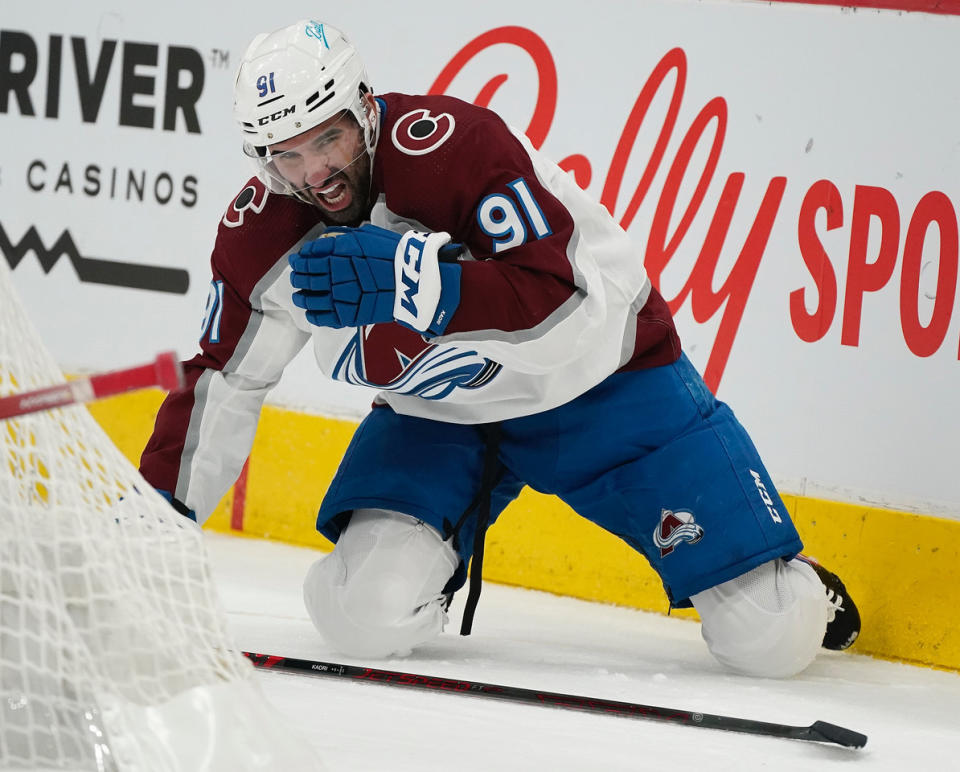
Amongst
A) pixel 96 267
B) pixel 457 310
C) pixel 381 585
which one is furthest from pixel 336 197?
pixel 96 267

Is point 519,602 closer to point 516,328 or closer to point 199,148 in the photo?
point 516,328

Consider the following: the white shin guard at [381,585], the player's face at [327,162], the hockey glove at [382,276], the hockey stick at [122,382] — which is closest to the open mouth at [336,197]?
the player's face at [327,162]

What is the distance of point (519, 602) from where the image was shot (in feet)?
8.97

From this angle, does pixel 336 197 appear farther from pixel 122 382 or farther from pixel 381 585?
pixel 122 382

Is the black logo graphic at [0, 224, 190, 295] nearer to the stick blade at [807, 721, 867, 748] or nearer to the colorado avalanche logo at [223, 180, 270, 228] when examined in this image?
the colorado avalanche logo at [223, 180, 270, 228]

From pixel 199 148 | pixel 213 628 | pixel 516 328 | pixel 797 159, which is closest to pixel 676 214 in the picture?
pixel 797 159

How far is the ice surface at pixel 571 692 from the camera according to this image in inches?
62.5

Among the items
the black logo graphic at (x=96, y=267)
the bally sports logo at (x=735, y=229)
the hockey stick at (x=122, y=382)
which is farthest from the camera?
the black logo graphic at (x=96, y=267)

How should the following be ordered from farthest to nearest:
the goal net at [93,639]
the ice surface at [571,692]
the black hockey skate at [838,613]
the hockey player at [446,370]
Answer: the black hockey skate at [838,613]
the hockey player at [446,370]
the ice surface at [571,692]
the goal net at [93,639]

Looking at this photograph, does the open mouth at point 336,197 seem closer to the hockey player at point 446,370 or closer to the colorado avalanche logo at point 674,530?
the hockey player at point 446,370

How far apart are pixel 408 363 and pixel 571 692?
56 cm

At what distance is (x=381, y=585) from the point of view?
2.12 m

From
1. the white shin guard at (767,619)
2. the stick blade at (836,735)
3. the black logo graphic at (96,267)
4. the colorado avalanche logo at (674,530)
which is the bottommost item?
the stick blade at (836,735)

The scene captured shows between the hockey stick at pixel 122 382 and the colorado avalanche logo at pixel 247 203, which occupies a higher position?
the colorado avalanche logo at pixel 247 203
